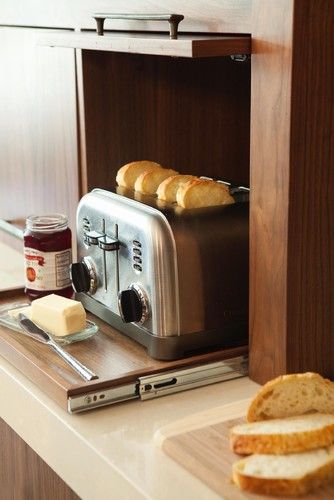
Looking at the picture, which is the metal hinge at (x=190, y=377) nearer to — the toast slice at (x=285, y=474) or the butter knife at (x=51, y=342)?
the butter knife at (x=51, y=342)

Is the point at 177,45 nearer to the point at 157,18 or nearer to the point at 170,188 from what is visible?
the point at 157,18

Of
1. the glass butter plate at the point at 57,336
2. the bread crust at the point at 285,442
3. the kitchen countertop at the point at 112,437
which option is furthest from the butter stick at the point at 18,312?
the bread crust at the point at 285,442

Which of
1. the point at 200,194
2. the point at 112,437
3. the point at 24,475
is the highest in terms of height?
the point at 200,194

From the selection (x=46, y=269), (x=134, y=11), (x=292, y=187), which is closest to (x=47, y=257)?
(x=46, y=269)

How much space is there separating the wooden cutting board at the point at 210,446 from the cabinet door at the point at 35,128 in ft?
2.26

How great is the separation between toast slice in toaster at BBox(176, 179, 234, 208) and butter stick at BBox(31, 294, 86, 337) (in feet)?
0.78

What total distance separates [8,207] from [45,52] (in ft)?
1.51

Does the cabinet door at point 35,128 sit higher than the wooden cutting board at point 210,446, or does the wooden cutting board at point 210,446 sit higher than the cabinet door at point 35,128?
the cabinet door at point 35,128

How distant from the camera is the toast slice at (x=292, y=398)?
1.21 meters

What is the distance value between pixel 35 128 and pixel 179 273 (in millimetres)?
729

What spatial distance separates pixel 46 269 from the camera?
1701 millimetres

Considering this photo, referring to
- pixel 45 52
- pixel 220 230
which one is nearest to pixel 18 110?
pixel 45 52

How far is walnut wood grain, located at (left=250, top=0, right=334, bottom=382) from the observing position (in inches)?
49.2

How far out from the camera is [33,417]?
4.53ft
